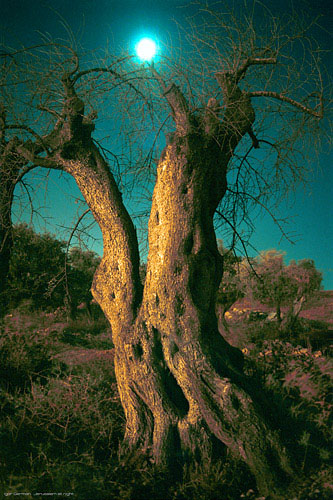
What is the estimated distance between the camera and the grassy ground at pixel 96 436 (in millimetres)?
3092

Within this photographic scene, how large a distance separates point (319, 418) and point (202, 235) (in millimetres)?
2658

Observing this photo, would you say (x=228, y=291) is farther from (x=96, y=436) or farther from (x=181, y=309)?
(x=96, y=436)

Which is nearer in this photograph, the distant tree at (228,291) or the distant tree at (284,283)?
the distant tree at (228,291)

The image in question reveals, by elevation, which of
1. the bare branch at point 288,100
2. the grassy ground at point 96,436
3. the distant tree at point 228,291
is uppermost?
the bare branch at point 288,100

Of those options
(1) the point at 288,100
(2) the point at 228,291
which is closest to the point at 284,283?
(2) the point at 228,291

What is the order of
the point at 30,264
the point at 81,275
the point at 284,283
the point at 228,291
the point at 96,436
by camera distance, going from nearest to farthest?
1. the point at 96,436
2. the point at 228,291
3. the point at 30,264
4. the point at 284,283
5. the point at 81,275

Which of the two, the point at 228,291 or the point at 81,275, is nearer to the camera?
the point at 228,291

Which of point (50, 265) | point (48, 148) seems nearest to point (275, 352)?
point (48, 148)

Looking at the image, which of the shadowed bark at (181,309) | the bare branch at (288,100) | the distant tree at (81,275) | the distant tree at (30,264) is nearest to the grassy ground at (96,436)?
the shadowed bark at (181,309)

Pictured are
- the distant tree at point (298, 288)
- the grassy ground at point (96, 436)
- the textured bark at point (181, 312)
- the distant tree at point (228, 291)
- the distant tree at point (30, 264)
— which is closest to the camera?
the grassy ground at point (96, 436)

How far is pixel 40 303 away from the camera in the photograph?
40.3 feet

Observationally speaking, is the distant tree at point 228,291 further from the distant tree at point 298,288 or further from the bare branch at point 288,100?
the bare branch at point 288,100

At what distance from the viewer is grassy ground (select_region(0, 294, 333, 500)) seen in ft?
10.1

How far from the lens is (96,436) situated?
13.0 feet
